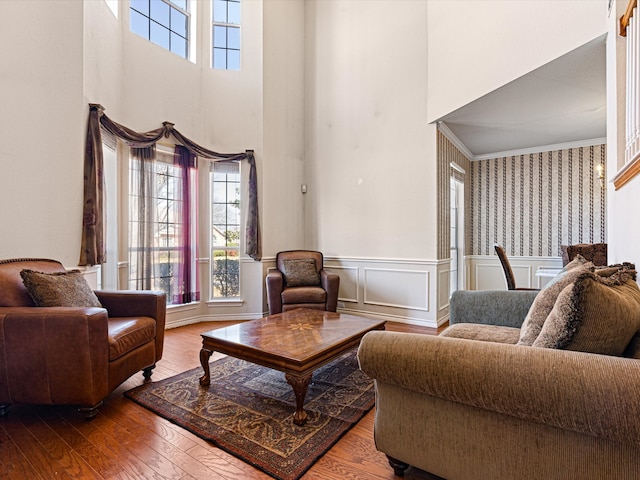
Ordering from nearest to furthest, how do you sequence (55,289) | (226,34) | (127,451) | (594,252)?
(127,451) → (55,289) → (594,252) → (226,34)

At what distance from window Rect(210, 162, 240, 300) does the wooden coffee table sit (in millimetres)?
1755

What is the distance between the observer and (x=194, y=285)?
4195 mm

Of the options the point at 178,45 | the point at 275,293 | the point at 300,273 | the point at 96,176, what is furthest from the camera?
the point at 300,273

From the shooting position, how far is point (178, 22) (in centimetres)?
419

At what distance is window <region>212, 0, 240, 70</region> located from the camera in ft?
14.7

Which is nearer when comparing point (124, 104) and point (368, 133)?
point (124, 104)

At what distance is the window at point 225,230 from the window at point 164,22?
1501mm

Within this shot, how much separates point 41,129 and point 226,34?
286 centimetres

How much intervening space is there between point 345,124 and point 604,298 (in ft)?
13.4

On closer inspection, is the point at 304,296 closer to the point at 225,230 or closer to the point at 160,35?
the point at 225,230

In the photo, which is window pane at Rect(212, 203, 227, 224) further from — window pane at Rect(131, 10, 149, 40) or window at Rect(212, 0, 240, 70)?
window pane at Rect(131, 10, 149, 40)

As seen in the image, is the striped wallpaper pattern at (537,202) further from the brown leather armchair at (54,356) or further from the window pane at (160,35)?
the brown leather armchair at (54,356)

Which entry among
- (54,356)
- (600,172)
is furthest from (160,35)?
(600,172)

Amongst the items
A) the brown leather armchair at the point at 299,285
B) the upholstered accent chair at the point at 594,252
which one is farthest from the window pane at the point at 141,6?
the upholstered accent chair at the point at 594,252
